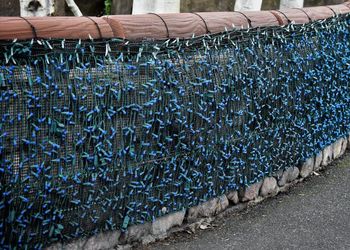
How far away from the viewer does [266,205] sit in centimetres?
548

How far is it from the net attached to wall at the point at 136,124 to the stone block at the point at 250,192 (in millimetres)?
107

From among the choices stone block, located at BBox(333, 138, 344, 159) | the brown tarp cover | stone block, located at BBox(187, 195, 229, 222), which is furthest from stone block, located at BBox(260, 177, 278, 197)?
stone block, located at BBox(333, 138, 344, 159)

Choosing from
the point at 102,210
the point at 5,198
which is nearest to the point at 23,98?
the point at 5,198

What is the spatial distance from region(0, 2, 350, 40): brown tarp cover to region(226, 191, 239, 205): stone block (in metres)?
1.51

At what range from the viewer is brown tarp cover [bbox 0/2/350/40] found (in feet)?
10.8

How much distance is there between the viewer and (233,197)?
5.14 meters

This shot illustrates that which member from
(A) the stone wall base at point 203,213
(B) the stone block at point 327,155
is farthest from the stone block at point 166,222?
(B) the stone block at point 327,155

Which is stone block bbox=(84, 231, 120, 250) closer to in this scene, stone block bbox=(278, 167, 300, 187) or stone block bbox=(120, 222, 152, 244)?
stone block bbox=(120, 222, 152, 244)

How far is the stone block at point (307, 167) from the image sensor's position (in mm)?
6246

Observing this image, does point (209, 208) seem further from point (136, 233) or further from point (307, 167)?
point (307, 167)

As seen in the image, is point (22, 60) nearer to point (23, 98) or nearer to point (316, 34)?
point (23, 98)

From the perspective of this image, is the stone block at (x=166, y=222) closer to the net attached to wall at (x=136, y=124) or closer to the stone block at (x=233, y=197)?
the net attached to wall at (x=136, y=124)

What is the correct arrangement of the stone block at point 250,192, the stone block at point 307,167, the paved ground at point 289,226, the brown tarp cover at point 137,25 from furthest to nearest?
the stone block at point 307,167
the stone block at point 250,192
the paved ground at point 289,226
the brown tarp cover at point 137,25

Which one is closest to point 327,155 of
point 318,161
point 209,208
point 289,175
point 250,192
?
point 318,161
